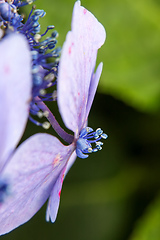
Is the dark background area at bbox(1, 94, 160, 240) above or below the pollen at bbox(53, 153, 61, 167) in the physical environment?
below

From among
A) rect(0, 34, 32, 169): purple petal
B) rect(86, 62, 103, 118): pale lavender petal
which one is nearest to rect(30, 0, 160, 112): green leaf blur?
rect(86, 62, 103, 118): pale lavender petal

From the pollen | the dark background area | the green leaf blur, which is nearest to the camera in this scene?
the pollen

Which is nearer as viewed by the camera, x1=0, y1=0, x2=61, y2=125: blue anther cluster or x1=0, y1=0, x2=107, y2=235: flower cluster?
x1=0, y1=0, x2=107, y2=235: flower cluster

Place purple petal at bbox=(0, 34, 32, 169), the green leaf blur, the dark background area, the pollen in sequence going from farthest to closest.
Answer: the dark background area → the green leaf blur → the pollen → purple petal at bbox=(0, 34, 32, 169)

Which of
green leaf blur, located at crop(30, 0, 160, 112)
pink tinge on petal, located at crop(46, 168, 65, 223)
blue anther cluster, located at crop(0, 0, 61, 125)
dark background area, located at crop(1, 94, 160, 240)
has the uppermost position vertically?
blue anther cluster, located at crop(0, 0, 61, 125)

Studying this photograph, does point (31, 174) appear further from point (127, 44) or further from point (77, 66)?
point (127, 44)

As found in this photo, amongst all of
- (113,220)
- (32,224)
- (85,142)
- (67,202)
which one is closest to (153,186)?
(113,220)

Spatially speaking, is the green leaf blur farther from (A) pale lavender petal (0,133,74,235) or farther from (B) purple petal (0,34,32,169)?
(B) purple petal (0,34,32,169)

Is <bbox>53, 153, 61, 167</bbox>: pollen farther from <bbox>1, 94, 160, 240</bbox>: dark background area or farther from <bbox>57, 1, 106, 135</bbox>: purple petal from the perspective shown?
<bbox>1, 94, 160, 240</bbox>: dark background area
